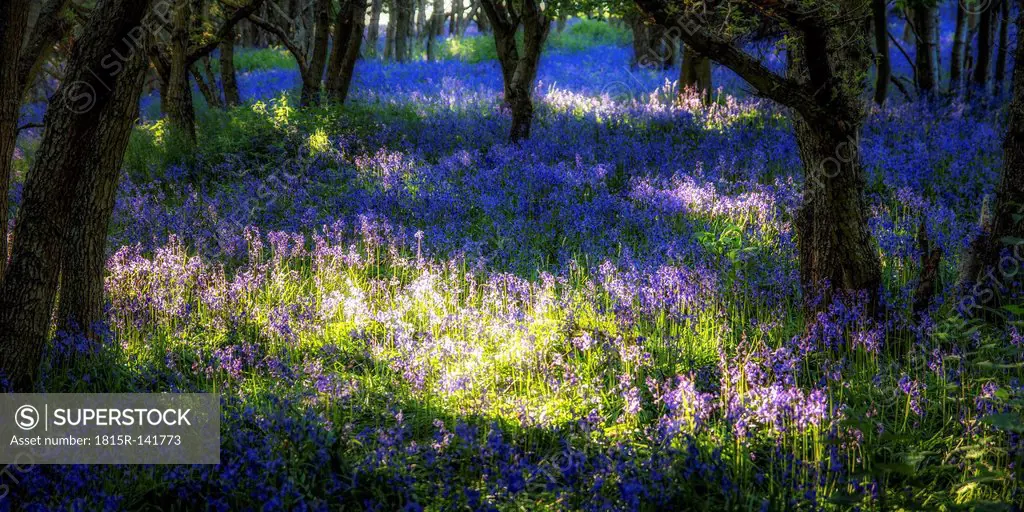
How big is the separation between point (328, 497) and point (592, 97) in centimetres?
1254

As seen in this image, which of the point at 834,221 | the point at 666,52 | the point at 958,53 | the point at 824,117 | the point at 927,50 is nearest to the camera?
the point at 824,117

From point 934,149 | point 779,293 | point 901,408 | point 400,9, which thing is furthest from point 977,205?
point 400,9

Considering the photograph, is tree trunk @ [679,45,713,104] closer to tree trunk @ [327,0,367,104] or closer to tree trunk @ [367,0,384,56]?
tree trunk @ [327,0,367,104]

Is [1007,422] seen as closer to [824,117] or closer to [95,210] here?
[824,117]

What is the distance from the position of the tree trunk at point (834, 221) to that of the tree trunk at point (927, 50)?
33.5ft

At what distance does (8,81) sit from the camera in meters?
4.27

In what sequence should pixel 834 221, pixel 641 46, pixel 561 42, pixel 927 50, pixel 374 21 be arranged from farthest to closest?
1. pixel 561 42
2. pixel 374 21
3. pixel 641 46
4. pixel 927 50
5. pixel 834 221

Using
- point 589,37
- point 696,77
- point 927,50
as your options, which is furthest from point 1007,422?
point 589,37

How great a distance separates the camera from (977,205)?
7.95m

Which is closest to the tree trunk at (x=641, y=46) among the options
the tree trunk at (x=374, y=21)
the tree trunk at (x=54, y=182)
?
the tree trunk at (x=374, y=21)

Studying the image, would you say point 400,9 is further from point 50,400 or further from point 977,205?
point 50,400

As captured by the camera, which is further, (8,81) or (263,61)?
(263,61)

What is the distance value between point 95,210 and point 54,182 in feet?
1.45

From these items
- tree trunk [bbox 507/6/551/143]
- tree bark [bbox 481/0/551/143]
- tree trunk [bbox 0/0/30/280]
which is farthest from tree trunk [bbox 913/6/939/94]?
tree trunk [bbox 0/0/30/280]
